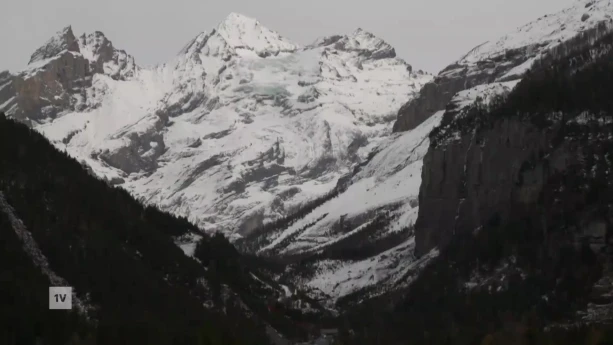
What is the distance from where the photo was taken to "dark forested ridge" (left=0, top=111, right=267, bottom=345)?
137 meters

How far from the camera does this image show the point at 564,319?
17550cm

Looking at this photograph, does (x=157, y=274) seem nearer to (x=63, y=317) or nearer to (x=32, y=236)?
(x=32, y=236)

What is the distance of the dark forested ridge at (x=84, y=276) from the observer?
450ft

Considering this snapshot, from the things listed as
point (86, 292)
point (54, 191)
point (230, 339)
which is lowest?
point (230, 339)

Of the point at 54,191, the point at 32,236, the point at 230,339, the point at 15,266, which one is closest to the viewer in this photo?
the point at 230,339

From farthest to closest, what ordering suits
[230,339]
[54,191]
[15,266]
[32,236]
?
[54,191], [32,236], [15,266], [230,339]

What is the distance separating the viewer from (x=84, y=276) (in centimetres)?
16538

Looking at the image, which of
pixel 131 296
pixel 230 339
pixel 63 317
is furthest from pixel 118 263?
pixel 230 339

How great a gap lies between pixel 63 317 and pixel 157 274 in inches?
1926

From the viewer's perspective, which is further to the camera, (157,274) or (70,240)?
(157,274)

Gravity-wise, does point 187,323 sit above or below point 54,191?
below

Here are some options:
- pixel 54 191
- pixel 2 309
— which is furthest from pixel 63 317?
pixel 54 191

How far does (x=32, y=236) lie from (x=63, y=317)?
30.8 meters

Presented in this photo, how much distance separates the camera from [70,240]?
17338cm
